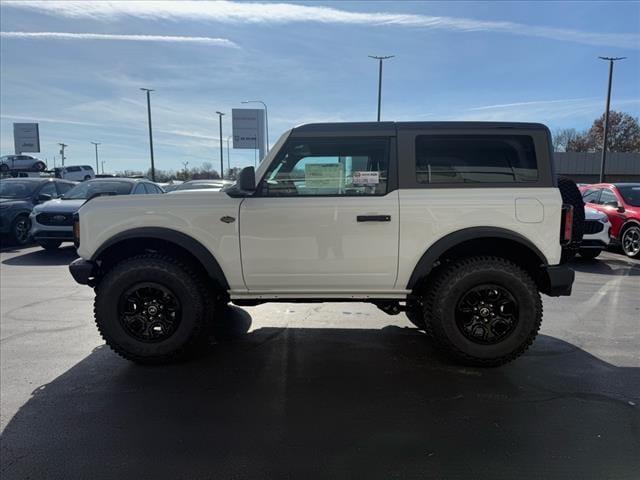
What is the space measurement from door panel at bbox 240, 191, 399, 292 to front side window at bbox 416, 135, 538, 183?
44 centimetres

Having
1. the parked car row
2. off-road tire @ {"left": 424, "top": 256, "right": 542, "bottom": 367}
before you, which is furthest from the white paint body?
the parked car row

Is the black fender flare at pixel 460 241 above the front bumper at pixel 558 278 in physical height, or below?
above

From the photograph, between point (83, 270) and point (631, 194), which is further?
point (631, 194)

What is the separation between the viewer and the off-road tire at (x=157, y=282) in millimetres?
3795

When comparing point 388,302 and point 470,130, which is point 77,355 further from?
point 470,130

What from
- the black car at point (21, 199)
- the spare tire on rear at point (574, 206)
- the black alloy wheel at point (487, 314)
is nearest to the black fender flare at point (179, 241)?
the black alloy wheel at point (487, 314)

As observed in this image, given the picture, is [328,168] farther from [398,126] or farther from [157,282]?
[157,282]

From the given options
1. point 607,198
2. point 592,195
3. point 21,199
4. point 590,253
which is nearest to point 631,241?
point 590,253

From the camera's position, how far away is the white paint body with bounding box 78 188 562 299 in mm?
3744

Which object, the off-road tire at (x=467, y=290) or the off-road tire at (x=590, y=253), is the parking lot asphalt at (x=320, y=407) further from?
the off-road tire at (x=590, y=253)

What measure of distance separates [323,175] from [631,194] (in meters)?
9.09

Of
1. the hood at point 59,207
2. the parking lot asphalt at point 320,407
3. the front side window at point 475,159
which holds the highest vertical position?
the front side window at point 475,159

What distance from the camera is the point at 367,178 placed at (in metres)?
3.81

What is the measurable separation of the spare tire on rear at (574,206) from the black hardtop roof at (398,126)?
0.62 metres
